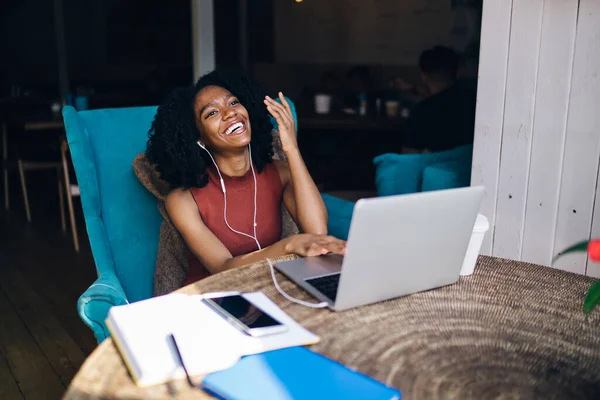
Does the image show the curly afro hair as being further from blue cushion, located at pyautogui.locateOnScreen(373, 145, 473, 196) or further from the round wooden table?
blue cushion, located at pyautogui.locateOnScreen(373, 145, 473, 196)

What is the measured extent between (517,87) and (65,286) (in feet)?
8.59

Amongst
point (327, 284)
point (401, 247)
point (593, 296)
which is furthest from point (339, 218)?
point (593, 296)

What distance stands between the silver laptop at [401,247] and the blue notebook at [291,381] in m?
0.20

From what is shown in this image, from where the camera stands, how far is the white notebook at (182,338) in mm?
987

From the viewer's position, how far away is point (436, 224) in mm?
1187

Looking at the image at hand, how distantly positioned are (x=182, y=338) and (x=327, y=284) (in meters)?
0.37

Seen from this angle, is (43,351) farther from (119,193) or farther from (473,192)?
(473,192)

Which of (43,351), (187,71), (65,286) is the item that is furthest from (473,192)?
(187,71)

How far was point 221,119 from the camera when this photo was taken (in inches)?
74.9

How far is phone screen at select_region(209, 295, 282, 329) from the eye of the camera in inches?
43.8

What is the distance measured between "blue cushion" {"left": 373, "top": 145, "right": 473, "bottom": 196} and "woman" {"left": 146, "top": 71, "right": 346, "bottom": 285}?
2.92ft

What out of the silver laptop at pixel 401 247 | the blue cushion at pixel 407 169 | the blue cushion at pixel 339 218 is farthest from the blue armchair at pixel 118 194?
the blue cushion at pixel 407 169

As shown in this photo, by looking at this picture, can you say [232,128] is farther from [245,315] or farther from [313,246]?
[245,315]

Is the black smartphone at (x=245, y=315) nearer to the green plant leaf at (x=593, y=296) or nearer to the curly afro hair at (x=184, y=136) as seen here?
the green plant leaf at (x=593, y=296)
